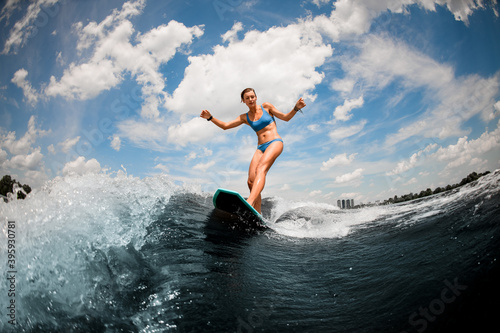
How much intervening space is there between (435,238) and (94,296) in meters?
3.89

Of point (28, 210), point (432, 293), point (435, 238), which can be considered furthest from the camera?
point (435, 238)

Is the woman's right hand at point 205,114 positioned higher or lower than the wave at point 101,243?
higher

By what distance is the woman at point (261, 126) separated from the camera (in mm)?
5766

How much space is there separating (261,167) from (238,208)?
3.71ft

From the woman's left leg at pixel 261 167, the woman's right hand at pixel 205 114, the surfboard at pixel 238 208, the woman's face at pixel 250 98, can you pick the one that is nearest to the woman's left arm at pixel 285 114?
the woman's face at pixel 250 98

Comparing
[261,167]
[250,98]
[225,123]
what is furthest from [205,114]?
[261,167]

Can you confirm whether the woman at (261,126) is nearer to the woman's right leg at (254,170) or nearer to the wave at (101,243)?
the woman's right leg at (254,170)

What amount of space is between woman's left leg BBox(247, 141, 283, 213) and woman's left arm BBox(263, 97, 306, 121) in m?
0.70

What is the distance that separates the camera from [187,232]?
409 centimetres

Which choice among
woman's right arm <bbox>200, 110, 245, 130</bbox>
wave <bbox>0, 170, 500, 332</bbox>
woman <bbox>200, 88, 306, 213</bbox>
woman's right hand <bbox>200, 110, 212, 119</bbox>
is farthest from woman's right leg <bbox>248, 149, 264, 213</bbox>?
woman's right hand <bbox>200, 110, 212, 119</bbox>

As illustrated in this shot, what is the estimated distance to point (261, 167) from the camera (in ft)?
18.4

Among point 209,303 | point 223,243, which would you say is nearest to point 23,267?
point 209,303

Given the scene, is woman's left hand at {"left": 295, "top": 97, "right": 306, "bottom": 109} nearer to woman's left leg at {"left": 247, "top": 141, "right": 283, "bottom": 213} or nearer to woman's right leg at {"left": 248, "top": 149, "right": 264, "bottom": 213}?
woman's left leg at {"left": 247, "top": 141, "right": 283, "bottom": 213}

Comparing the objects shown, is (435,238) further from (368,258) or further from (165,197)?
(165,197)
